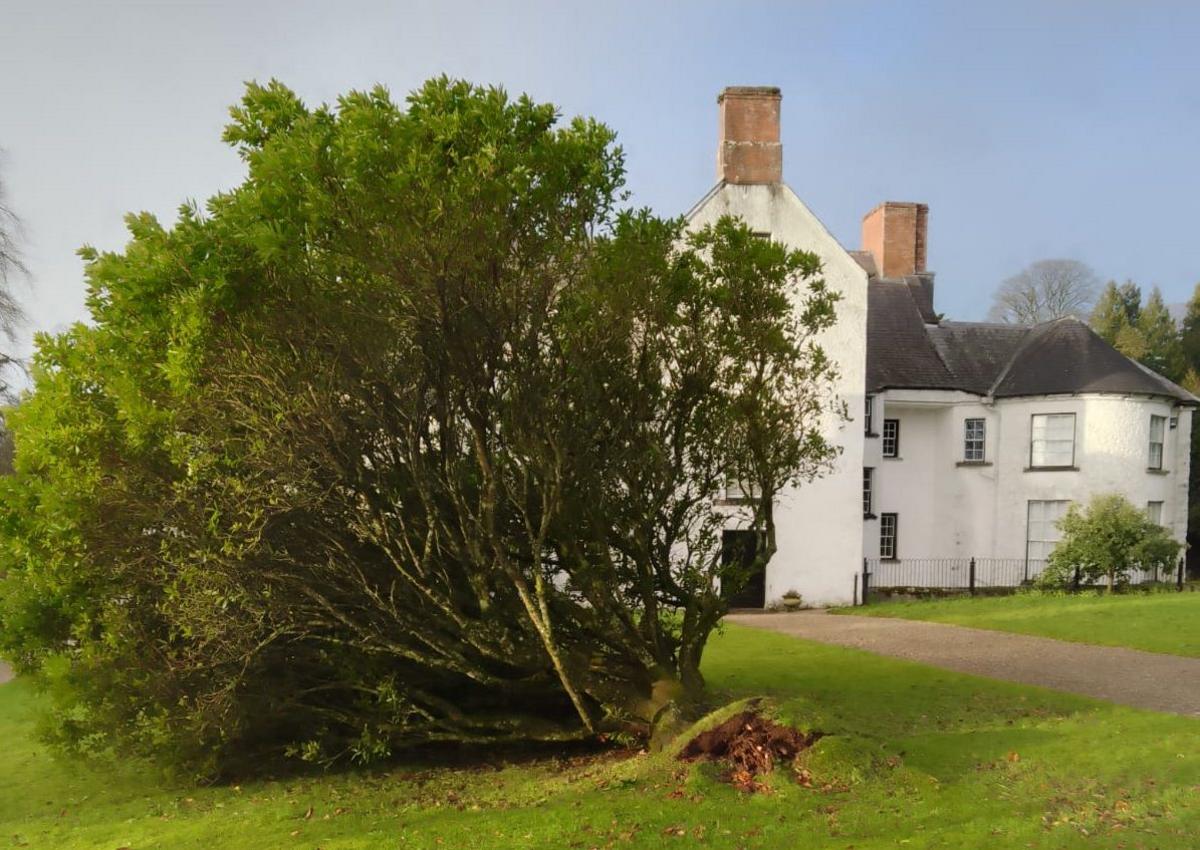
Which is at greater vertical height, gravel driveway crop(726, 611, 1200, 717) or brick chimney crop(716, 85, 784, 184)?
brick chimney crop(716, 85, 784, 184)

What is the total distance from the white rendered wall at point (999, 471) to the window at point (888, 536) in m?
0.20

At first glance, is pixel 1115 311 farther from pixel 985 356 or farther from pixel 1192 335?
pixel 985 356

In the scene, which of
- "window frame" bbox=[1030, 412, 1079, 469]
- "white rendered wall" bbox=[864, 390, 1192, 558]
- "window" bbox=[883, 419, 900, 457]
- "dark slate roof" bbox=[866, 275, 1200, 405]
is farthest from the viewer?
"window" bbox=[883, 419, 900, 457]

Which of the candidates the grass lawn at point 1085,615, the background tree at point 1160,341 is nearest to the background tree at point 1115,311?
the background tree at point 1160,341

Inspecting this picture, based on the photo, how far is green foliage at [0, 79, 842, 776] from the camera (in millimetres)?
8383

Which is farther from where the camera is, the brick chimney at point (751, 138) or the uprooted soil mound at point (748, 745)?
the brick chimney at point (751, 138)

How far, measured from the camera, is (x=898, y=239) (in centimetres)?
3272

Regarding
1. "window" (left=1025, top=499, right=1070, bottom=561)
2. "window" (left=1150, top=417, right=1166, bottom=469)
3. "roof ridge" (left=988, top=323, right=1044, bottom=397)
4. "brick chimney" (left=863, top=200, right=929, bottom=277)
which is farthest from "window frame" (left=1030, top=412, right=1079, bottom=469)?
"brick chimney" (left=863, top=200, right=929, bottom=277)

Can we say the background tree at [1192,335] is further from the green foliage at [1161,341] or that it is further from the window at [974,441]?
the window at [974,441]

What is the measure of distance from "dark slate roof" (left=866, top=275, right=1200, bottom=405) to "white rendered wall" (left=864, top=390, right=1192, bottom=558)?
405 millimetres

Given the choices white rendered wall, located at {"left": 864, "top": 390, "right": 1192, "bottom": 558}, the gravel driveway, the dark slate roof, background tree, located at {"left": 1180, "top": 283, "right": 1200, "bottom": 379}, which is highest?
background tree, located at {"left": 1180, "top": 283, "right": 1200, "bottom": 379}

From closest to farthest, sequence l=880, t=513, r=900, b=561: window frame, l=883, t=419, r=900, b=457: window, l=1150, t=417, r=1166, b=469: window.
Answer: l=1150, t=417, r=1166, b=469: window, l=880, t=513, r=900, b=561: window frame, l=883, t=419, r=900, b=457: window

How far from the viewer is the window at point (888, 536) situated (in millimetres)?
29812

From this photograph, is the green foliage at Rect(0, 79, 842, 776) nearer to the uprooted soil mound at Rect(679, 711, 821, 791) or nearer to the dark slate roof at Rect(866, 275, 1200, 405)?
the uprooted soil mound at Rect(679, 711, 821, 791)
